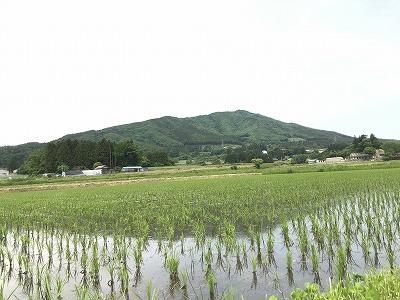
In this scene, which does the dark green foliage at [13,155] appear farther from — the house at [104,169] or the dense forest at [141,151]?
the house at [104,169]

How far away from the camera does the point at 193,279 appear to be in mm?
4852

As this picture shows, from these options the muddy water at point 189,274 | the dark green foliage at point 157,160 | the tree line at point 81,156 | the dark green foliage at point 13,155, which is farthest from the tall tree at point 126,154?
the muddy water at point 189,274

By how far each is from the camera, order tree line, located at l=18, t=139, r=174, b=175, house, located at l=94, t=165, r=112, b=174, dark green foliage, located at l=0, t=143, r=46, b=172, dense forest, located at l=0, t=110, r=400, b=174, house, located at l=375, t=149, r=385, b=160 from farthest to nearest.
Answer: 1. dark green foliage, located at l=0, t=143, r=46, b=172
2. house, located at l=375, t=149, r=385, b=160
3. dense forest, located at l=0, t=110, r=400, b=174
4. tree line, located at l=18, t=139, r=174, b=175
5. house, located at l=94, t=165, r=112, b=174

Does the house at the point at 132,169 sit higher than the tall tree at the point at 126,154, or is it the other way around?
the tall tree at the point at 126,154

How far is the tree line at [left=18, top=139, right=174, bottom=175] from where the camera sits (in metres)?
73.8

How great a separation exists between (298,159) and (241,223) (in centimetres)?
8988

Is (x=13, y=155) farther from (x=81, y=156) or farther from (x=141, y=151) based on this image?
(x=141, y=151)

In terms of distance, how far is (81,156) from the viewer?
247ft

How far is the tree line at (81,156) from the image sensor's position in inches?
2904

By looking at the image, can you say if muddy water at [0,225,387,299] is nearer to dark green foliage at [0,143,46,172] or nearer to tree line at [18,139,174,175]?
tree line at [18,139,174,175]

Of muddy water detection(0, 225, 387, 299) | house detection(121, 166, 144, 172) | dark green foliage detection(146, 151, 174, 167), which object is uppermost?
dark green foliage detection(146, 151, 174, 167)

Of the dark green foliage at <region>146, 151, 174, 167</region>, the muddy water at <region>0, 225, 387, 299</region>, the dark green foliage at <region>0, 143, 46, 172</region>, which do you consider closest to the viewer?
the muddy water at <region>0, 225, 387, 299</region>

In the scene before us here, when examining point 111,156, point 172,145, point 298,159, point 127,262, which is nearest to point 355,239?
point 127,262

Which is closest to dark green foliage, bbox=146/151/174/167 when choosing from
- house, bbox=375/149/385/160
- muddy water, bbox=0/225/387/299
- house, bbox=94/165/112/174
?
house, bbox=94/165/112/174
